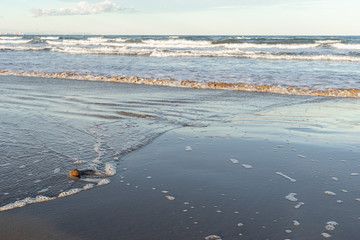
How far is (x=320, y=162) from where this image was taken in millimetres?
3838

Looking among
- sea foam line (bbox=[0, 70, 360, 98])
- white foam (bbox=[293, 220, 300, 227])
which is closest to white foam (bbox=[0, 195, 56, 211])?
white foam (bbox=[293, 220, 300, 227])

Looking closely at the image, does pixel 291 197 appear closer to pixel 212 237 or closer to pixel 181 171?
pixel 212 237

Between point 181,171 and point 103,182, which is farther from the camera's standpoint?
point 181,171

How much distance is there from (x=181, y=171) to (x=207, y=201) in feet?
2.43

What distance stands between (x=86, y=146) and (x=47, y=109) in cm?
264

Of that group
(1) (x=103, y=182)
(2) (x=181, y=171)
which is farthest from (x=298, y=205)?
(1) (x=103, y=182)

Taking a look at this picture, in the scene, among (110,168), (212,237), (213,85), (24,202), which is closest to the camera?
(212,237)

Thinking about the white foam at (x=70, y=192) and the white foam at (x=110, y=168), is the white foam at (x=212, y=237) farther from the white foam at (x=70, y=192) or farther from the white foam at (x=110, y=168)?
the white foam at (x=110, y=168)

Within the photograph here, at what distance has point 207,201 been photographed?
288 centimetres

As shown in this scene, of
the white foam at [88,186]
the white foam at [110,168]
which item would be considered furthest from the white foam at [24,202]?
the white foam at [110,168]

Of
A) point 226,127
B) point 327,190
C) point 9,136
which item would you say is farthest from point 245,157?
point 9,136

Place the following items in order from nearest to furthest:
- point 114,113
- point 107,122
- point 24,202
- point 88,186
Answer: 1. point 24,202
2. point 88,186
3. point 107,122
4. point 114,113

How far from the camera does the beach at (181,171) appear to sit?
2502mm

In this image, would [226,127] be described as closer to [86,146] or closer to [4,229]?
[86,146]
